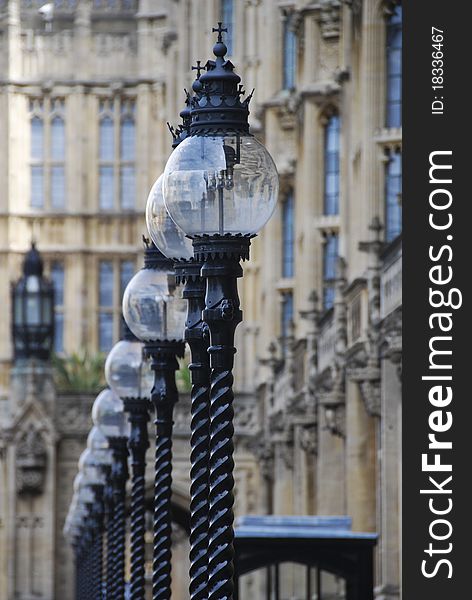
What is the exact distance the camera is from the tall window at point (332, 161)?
4347 cm

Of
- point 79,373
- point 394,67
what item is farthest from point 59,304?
point 394,67

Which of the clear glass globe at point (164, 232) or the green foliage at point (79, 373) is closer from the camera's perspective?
the clear glass globe at point (164, 232)

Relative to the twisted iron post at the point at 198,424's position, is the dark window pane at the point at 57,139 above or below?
above

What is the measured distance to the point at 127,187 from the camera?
75.4 m

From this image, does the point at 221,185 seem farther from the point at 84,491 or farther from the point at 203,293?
the point at 84,491

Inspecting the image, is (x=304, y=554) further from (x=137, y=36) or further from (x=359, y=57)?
(x=137, y=36)

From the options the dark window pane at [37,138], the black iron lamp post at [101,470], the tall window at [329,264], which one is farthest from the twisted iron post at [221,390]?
the dark window pane at [37,138]

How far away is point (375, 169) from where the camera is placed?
112 ft

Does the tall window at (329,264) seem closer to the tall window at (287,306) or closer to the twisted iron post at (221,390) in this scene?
the tall window at (287,306)

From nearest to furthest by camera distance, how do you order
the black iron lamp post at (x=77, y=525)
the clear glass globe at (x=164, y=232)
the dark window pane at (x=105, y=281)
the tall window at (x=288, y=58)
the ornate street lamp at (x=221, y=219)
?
1. the ornate street lamp at (x=221, y=219)
2. the clear glass globe at (x=164, y=232)
3. the black iron lamp post at (x=77, y=525)
4. the tall window at (x=288, y=58)
5. the dark window pane at (x=105, y=281)

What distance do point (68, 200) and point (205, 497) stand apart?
60.8 meters

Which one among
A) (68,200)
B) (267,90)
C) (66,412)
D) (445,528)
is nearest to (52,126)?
(68,200)

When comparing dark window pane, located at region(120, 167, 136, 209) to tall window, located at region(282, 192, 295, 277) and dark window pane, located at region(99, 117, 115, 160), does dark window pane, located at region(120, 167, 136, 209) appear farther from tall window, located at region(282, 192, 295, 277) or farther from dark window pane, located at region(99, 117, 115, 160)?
tall window, located at region(282, 192, 295, 277)

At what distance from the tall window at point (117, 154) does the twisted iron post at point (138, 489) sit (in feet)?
181
